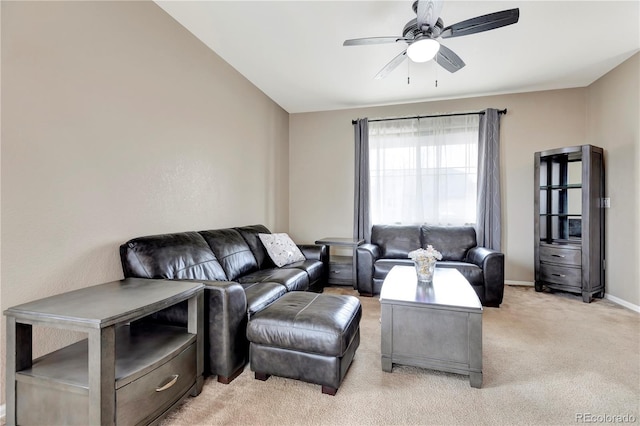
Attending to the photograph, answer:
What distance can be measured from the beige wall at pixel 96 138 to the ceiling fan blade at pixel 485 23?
2.27 meters

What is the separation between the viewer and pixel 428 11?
78.1 inches

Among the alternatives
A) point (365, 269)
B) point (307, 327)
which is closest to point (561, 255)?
point (365, 269)

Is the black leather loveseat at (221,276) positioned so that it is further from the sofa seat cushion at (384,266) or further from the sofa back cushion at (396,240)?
the sofa back cushion at (396,240)

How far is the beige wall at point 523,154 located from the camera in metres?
3.28

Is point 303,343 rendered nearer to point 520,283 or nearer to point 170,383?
point 170,383

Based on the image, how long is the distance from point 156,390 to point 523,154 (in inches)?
193

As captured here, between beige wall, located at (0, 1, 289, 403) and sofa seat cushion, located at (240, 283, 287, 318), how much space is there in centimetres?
92

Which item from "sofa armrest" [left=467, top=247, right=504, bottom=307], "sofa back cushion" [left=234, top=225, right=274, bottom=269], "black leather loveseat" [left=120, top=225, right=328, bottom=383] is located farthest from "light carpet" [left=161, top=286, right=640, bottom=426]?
"sofa back cushion" [left=234, top=225, right=274, bottom=269]

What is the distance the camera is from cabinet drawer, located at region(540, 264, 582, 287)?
3.54m

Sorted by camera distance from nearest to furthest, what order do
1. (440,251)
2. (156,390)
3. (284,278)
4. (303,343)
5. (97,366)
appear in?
(97,366), (156,390), (303,343), (284,278), (440,251)

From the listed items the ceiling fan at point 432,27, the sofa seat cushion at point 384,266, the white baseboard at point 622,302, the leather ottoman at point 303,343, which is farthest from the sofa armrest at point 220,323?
the white baseboard at point 622,302

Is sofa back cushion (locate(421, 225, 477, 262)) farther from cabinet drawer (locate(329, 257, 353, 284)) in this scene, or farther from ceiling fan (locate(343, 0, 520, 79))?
ceiling fan (locate(343, 0, 520, 79))

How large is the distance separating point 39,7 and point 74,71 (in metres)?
0.32

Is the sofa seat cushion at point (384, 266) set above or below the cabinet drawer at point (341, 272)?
above
